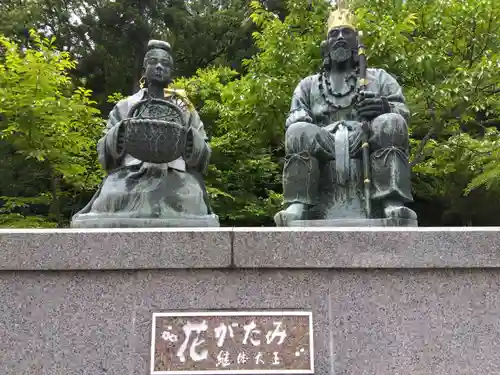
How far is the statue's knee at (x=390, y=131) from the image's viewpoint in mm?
4387

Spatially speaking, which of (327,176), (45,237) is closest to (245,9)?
(327,176)

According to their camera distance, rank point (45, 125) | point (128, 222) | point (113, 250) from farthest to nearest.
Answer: point (45, 125) < point (128, 222) < point (113, 250)

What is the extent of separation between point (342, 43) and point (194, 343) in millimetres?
3053

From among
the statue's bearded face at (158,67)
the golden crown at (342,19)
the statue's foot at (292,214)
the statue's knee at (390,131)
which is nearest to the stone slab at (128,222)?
the statue's foot at (292,214)

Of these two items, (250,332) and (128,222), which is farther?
(128,222)

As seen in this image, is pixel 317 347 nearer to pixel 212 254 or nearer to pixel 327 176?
pixel 212 254

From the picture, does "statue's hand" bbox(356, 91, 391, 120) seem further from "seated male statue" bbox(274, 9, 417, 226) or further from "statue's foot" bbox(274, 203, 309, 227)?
"statue's foot" bbox(274, 203, 309, 227)

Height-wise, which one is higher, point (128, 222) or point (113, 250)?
point (128, 222)

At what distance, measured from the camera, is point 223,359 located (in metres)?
3.25

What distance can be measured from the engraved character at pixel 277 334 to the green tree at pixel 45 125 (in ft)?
23.8

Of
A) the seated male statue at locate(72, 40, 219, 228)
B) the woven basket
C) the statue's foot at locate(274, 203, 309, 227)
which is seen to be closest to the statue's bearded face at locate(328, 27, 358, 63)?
the seated male statue at locate(72, 40, 219, 228)

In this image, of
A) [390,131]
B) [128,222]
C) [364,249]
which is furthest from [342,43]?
[128,222]

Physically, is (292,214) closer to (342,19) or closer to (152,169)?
(152,169)

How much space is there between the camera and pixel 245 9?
16641 mm
